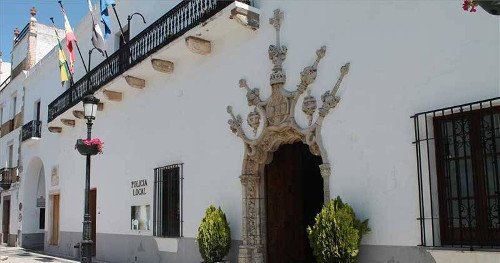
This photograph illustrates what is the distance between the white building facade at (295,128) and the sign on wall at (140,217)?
0.17 feet

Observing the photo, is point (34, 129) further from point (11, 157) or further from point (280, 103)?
point (280, 103)

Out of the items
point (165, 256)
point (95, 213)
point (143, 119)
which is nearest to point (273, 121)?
point (165, 256)

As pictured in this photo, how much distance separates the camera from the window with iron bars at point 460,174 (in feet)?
19.7

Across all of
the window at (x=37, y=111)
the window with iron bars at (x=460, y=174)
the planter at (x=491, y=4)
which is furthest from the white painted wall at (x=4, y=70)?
the planter at (x=491, y=4)

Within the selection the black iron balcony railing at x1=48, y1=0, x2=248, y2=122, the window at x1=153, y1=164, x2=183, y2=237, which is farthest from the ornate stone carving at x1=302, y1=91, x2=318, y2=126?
the window at x1=153, y1=164, x2=183, y2=237

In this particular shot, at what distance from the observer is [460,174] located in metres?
6.35

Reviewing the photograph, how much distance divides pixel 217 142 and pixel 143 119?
3.68 meters

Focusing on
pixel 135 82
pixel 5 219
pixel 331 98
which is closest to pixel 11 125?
pixel 5 219

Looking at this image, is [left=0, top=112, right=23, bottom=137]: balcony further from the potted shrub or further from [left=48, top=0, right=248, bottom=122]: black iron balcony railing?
the potted shrub

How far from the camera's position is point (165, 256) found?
458 inches

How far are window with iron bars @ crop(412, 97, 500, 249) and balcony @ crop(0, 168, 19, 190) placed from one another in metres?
22.6

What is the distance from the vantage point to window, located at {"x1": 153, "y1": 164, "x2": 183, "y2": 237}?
11477mm

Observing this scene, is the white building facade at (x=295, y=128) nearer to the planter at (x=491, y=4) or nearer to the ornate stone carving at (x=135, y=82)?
the ornate stone carving at (x=135, y=82)

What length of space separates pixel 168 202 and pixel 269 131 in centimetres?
384
